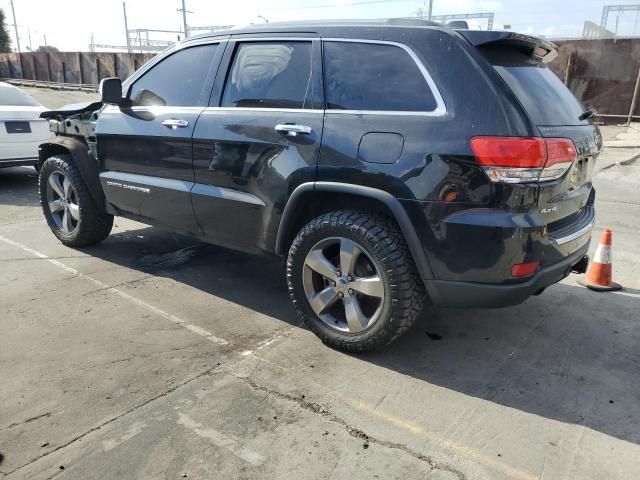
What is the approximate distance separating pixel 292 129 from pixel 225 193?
749 millimetres

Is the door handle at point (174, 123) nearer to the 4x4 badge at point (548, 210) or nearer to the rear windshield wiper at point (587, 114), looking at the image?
the 4x4 badge at point (548, 210)

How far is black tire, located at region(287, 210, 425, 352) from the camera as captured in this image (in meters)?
2.93

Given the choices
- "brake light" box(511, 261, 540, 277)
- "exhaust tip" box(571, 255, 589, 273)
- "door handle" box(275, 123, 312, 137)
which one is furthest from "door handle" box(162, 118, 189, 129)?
"exhaust tip" box(571, 255, 589, 273)

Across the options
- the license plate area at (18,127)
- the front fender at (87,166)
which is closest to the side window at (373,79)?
the front fender at (87,166)

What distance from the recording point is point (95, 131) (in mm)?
4602

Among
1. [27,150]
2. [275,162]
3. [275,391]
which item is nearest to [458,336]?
[275,391]

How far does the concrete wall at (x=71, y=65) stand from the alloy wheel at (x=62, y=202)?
2487cm

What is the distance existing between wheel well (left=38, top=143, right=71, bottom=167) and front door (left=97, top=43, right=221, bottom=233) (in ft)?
2.41

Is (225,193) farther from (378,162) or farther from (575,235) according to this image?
(575,235)

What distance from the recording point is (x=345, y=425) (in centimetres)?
257

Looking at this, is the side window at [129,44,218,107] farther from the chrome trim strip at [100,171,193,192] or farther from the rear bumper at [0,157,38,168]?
the rear bumper at [0,157,38,168]

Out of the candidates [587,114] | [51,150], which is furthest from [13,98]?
[587,114]

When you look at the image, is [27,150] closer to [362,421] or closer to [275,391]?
[275,391]

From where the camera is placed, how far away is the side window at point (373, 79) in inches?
113
